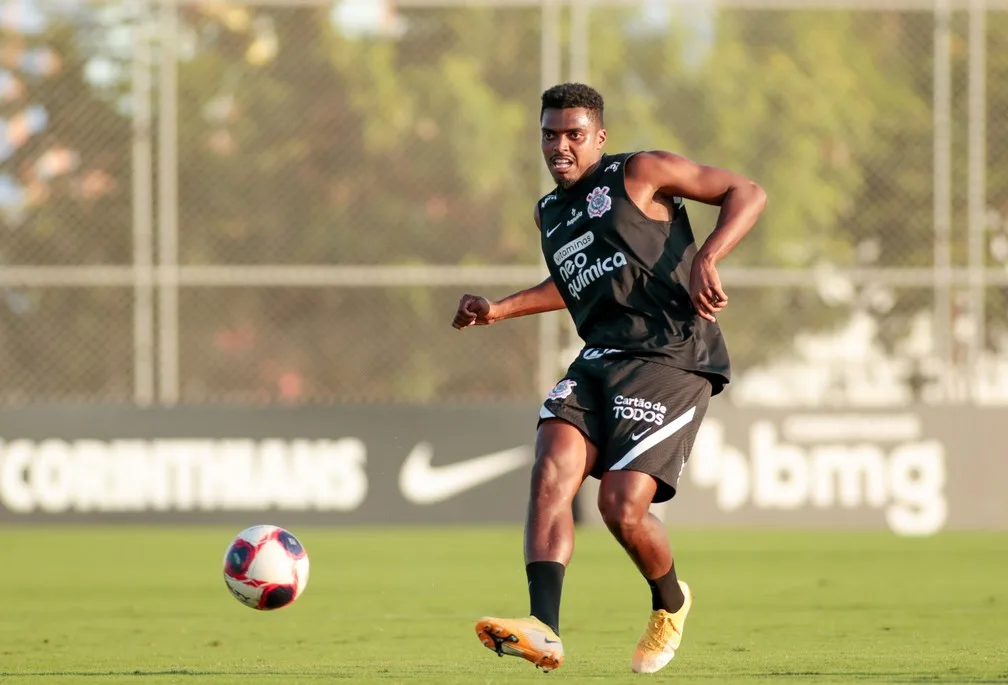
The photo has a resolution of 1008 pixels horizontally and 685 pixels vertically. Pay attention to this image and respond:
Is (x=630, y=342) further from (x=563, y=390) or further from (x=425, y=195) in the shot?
(x=425, y=195)

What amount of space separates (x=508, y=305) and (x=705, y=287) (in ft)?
3.93

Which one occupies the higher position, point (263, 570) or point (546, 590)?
point (263, 570)

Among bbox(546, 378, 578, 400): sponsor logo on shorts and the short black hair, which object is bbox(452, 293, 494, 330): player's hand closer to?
bbox(546, 378, 578, 400): sponsor logo on shorts

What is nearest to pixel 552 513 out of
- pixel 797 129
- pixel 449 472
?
pixel 449 472

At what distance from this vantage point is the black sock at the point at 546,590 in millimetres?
6824

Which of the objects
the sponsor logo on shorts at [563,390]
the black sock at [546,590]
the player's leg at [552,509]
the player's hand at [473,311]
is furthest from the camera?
the player's hand at [473,311]

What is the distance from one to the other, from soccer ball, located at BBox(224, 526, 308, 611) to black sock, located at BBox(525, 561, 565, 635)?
140 cm

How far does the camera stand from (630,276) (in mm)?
7266

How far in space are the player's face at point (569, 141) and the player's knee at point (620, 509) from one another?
4.06 ft

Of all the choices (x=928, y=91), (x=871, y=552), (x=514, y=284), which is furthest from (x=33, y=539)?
(x=928, y=91)

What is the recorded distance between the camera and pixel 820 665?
7.26 meters

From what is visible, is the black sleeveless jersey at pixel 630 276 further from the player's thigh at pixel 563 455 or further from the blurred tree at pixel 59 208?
the blurred tree at pixel 59 208

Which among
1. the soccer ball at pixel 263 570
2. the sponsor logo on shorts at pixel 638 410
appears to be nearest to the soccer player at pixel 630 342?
the sponsor logo on shorts at pixel 638 410

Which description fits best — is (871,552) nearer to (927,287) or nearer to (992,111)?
(927,287)
